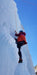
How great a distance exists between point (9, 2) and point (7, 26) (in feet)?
5.36

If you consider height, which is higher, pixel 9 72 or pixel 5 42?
pixel 5 42

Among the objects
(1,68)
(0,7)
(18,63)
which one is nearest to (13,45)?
(18,63)

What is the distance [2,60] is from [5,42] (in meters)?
0.82

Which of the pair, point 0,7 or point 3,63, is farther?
point 0,7

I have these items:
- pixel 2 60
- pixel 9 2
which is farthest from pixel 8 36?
pixel 9 2

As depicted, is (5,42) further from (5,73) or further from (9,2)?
(9,2)

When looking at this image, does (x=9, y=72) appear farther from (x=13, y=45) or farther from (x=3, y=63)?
(x=13, y=45)

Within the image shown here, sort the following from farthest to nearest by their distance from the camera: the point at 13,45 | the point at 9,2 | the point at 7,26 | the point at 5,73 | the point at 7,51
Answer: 1. the point at 9,2
2. the point at 7,26
3. the point at 13,45
4. the point at 7,51
5. the point at 5,73

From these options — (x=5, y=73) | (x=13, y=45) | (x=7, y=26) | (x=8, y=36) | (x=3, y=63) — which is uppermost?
(x=7, y=26)

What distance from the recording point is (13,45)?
20.1 ft

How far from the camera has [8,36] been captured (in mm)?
6246

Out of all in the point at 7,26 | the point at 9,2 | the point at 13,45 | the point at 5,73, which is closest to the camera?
the point at 5,73

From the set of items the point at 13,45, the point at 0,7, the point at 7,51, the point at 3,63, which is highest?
the point at 0,7

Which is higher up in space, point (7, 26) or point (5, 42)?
point (7, 26)
